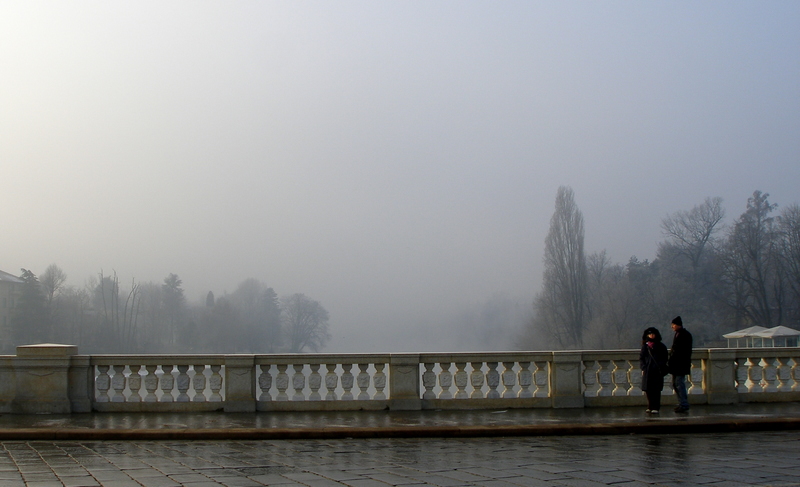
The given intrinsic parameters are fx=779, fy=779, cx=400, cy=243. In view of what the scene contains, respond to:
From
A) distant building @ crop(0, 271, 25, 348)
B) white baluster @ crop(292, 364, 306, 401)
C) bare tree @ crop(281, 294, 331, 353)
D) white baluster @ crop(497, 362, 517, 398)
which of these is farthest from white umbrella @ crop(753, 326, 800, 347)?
distant building @ crop(0, 271, 25, 348)

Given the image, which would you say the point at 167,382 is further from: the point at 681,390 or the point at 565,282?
the point at 565,282

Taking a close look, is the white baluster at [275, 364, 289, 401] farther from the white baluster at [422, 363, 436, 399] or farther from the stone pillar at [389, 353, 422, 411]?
the white baluster at [422, 363, 436, 399]

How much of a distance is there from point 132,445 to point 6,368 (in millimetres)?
4310

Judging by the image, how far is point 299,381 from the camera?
14492 millimetres

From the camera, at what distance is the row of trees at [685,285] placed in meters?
71.8

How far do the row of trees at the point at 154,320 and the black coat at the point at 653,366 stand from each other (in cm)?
8028

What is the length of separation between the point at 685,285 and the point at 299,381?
67.9 metres

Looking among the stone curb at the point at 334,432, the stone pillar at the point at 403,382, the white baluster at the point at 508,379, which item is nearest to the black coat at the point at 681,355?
the stone curb at the point at 334,432

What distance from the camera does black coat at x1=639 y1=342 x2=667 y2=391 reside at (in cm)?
1384

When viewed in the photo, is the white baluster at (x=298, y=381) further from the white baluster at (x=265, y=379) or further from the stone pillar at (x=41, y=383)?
the stone pillar at (x=41, y=383)

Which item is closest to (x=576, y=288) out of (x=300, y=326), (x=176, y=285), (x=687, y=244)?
(x=687, y=244)

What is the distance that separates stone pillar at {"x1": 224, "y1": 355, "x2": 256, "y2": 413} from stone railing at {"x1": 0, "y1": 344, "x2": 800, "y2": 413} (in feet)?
0.06

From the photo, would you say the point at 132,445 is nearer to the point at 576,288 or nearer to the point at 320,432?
the point at 320,432

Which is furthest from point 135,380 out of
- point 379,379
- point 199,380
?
point 379,379
